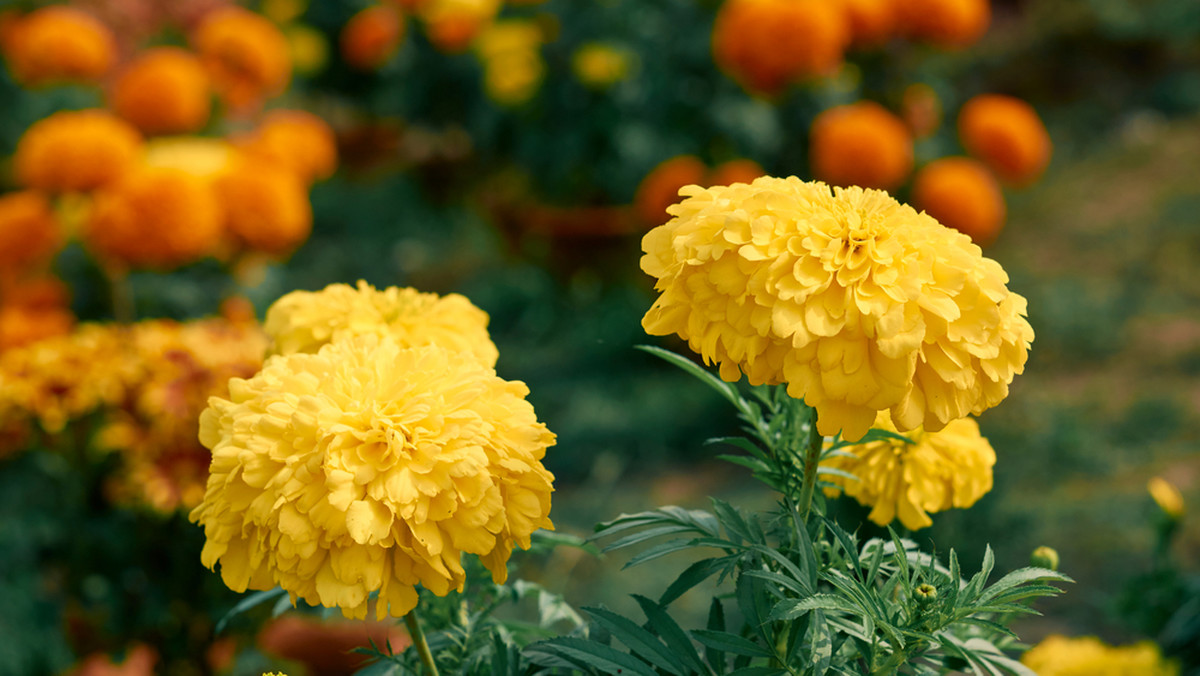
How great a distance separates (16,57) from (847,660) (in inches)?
158

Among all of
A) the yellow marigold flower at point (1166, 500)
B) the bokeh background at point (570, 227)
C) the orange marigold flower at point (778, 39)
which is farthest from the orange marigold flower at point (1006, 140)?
the yellow marigold flower at point (1166, 500)

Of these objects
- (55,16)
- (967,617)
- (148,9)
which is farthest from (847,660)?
(148,9)

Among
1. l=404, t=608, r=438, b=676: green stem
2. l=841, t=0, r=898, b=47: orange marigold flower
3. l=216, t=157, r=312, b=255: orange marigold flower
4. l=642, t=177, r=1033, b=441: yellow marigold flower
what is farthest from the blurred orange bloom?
l=404, t=608, r=438, b=676: green stem

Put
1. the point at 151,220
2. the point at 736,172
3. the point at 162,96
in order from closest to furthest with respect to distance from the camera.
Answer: the point at 151,220, the point at 736,172, the point at 162,96

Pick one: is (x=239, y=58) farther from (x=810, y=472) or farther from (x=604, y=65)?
(x=810, y=472)

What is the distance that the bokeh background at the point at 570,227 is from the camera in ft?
6.56

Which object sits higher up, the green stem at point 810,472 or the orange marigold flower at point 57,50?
the green stem at point 810,472

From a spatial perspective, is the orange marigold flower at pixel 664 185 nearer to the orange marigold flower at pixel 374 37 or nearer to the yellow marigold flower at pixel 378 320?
the orange marigold flower at pixel 374 37

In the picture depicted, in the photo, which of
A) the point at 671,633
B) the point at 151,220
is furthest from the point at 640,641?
the point at 151,220

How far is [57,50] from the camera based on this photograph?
11.6 feet

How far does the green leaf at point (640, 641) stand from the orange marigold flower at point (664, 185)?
245 centimetres

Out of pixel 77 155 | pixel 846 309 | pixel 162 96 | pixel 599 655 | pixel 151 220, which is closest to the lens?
pixel 846 309

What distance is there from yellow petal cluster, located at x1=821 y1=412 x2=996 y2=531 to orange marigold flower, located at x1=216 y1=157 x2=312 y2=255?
2.41 m

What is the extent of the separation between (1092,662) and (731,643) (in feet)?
2.87
